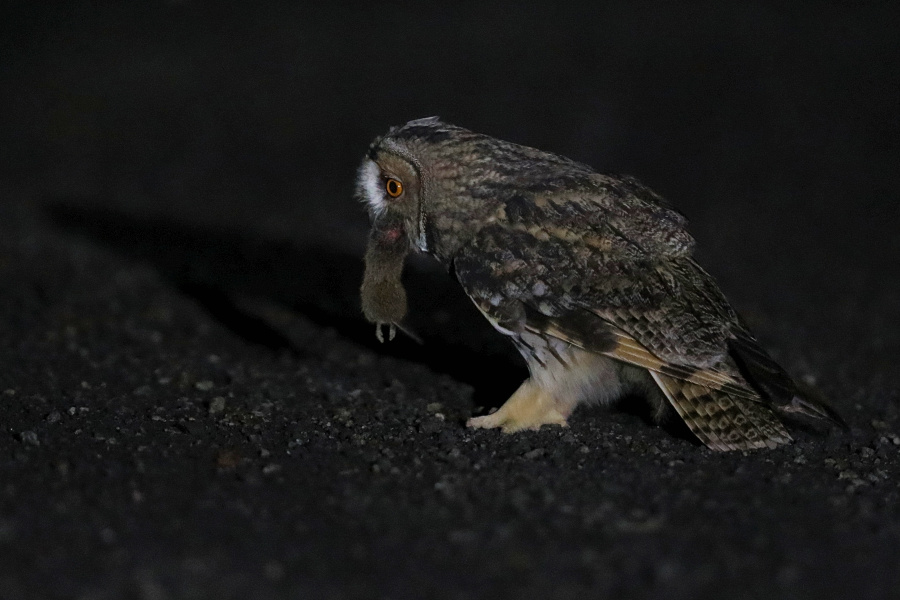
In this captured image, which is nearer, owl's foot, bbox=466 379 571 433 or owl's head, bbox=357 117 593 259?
owl's head, bbox=357 117 593 259

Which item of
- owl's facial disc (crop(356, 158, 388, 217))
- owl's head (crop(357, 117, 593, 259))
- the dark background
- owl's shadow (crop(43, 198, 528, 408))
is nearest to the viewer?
the dark background

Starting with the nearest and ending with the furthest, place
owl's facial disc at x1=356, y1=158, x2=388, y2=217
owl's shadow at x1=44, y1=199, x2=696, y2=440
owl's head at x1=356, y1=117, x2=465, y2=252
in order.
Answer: owl's head at x1=356, y1=117, x2=465, y2=252 < owl's facial disc at x1=356, y1=158, x2=388, y2=217 < owl's shadow at x1=44, y1=199, x2=696, y2=440

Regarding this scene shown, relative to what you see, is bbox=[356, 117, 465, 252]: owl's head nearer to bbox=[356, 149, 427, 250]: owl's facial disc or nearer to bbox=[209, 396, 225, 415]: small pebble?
bbox=[356, 149, 427, 250]: owl's facial disc

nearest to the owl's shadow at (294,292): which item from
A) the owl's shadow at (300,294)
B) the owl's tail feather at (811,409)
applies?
the owl's shadow at (300,294)

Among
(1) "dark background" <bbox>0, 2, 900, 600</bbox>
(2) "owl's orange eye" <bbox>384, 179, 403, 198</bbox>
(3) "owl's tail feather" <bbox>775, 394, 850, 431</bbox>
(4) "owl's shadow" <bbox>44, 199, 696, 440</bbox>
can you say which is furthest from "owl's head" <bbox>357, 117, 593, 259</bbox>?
(3) "owl's tail feather" <bbox>775, 394, 850, 431</bbox>

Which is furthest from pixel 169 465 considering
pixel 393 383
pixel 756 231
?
pixel 756 231

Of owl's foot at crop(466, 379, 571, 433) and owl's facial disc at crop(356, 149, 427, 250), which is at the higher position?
owl's facial disc at crop(356, 149, 427, 250)

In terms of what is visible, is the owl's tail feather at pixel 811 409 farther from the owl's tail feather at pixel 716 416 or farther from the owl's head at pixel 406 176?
the owl's head at pixel 406 176

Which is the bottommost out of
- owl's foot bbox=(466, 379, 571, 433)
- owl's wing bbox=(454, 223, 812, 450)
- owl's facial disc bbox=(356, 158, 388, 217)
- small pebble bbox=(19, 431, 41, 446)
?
small pebble bbox=(19, 431, 41, 446)
